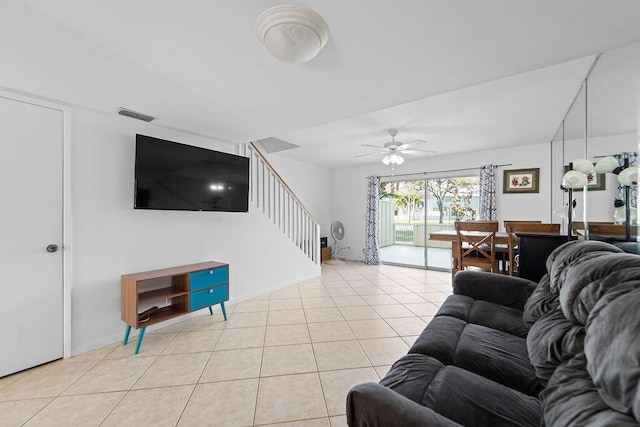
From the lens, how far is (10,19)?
1.27 meters

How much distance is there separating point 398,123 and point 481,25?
1.98m

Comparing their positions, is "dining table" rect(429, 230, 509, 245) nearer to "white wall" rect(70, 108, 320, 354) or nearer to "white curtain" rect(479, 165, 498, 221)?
"white curtain" rect(479, 165, 498, 221)

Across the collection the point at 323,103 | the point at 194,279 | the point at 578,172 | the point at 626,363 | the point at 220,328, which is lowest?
the point at 220,328

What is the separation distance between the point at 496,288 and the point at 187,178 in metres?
A: 3.13

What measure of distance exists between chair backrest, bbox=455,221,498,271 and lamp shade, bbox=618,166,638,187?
1.56 meters

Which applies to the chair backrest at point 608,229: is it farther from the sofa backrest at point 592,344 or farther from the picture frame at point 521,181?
the picture frame at point 521,181

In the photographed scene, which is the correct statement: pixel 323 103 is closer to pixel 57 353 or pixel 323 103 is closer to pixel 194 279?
pixel 194 279

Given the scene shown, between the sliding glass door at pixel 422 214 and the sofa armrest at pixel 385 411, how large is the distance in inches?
197

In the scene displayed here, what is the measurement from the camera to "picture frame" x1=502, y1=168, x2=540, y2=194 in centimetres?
428

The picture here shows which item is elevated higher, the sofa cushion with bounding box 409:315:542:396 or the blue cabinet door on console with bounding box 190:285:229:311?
the sofa cushion with bounding box 409:315:542:396

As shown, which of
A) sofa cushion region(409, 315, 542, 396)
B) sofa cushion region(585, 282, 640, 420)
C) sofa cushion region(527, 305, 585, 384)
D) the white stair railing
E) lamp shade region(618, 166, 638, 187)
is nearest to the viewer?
sofa cushion region(585, 282, 640, 420)

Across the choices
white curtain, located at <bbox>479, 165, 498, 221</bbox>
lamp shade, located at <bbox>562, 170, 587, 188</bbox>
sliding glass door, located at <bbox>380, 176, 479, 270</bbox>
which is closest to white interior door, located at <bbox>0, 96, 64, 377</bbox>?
lamp shade, located at <bbox>562, 170, 587, 188</bbox>

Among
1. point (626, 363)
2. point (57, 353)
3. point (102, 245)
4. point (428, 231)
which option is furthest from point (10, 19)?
point (428, 231)

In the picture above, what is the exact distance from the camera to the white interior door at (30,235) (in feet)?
6.14
